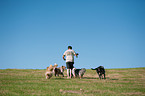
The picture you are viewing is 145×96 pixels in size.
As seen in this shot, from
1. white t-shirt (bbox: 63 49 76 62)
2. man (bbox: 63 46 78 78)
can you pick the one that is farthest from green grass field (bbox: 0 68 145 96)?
white t-shirt (bbox: 63 49 76 62)

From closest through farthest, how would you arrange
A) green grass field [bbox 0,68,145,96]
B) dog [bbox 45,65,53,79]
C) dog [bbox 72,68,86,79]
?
1. green grass field [bbox 0,68,145,96]
2. dog [bbox 45,65,53,79]
3. dog [bbox 72,68,86,79]

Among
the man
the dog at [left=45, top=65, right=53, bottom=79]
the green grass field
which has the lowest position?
the green grass field

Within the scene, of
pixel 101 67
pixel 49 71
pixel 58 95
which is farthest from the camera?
pixel 101 67

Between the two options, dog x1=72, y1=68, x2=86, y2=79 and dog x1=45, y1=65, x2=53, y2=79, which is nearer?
dog x1=45, y1=65, x2=53, y2=79

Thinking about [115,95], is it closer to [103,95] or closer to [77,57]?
[103,95]

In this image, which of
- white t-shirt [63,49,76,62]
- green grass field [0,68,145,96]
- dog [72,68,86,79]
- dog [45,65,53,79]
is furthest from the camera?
white t-shirt [63,49,76,62]

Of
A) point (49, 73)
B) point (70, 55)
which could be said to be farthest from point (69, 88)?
point (70, 55)

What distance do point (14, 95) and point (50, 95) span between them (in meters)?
1.47

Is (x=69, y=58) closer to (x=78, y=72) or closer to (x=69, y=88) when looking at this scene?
(x=78, y=72)

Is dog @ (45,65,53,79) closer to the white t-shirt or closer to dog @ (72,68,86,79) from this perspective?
the white t-shirt

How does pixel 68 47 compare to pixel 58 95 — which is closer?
pixel 58 95

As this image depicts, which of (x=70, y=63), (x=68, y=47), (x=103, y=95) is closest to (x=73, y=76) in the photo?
(x=70, y=63)

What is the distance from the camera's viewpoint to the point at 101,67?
14812 millimetres

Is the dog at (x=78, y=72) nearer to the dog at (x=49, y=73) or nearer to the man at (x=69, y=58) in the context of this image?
the man at (x=69, y=58)
